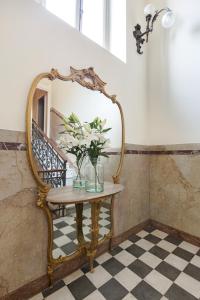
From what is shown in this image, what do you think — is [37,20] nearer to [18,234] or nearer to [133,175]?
[18,234]

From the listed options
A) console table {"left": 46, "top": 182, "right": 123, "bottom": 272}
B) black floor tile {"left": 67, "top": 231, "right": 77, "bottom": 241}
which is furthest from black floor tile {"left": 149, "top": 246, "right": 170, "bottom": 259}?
black floor tile {"left": 67, "top": 231, "right": 77, "bottom": 241}

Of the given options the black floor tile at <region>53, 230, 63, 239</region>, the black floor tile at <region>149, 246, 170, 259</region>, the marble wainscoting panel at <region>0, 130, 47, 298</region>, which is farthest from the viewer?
the black floor tile at <region>149, 246, 170, 259</region>

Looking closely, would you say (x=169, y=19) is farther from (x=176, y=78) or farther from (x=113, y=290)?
(x=113, y=290)

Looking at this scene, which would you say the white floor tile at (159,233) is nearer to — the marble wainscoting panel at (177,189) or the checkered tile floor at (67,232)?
the marble wainscoting panel at (177,189)

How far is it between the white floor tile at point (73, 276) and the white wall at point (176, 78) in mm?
1532

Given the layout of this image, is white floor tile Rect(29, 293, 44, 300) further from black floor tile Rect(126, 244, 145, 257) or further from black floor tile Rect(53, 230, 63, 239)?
black floor tile Rect(126, 244, 145, 257)

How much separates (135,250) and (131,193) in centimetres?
54

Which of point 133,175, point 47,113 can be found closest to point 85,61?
point 47,113

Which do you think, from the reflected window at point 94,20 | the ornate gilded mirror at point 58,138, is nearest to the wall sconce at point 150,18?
the reflected window at point 94,20

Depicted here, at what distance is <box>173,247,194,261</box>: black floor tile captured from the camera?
1.49 meters

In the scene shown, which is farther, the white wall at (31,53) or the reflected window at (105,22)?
the reflected window at (105,22)

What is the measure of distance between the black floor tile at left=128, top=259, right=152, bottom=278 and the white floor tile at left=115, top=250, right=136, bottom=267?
0.12ft

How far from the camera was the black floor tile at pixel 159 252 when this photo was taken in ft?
4.98

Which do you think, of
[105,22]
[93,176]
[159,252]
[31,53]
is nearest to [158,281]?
[159,252]
